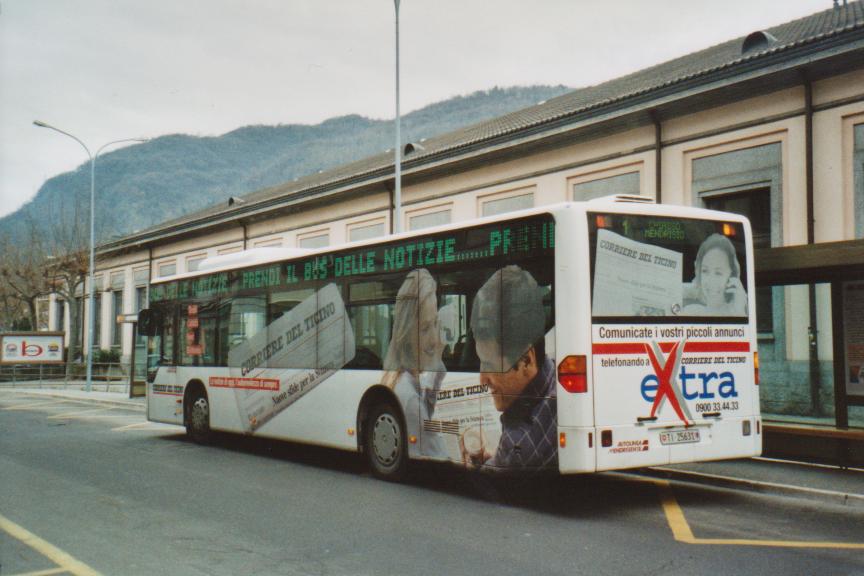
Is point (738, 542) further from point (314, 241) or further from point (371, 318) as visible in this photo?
point (314, 241)

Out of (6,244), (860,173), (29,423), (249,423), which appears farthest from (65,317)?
(860,173)

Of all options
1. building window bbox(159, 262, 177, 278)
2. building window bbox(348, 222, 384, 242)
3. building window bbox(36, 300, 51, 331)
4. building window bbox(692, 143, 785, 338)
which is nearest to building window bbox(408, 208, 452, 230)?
building window bbox(348, 222, 384, 242)

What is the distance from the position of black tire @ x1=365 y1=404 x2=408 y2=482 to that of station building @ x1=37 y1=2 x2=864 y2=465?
4864 mm

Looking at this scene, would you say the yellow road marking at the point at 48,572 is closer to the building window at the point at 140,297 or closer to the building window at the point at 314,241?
the building window at the point at 314,241

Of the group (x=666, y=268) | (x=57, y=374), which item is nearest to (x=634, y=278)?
(x=666, y=268)

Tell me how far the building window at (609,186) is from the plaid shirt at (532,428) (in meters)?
11.6

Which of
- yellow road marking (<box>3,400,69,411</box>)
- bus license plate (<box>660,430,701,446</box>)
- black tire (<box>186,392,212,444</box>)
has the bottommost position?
yellow road marking (<box>3,400,69,411</box>)

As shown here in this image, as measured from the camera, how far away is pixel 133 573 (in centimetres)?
564

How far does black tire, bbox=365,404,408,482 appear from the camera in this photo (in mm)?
9641

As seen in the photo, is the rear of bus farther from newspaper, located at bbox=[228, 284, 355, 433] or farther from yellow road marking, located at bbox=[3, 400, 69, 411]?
yellow road marking, located at bbox=[3, 400, 69, 411]

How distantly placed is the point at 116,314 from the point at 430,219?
27816 mm

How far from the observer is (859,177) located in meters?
14.7

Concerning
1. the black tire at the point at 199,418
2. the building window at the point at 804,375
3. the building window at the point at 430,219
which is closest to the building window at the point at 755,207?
the building window at the point at 804,375

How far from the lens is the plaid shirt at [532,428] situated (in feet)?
25.0
